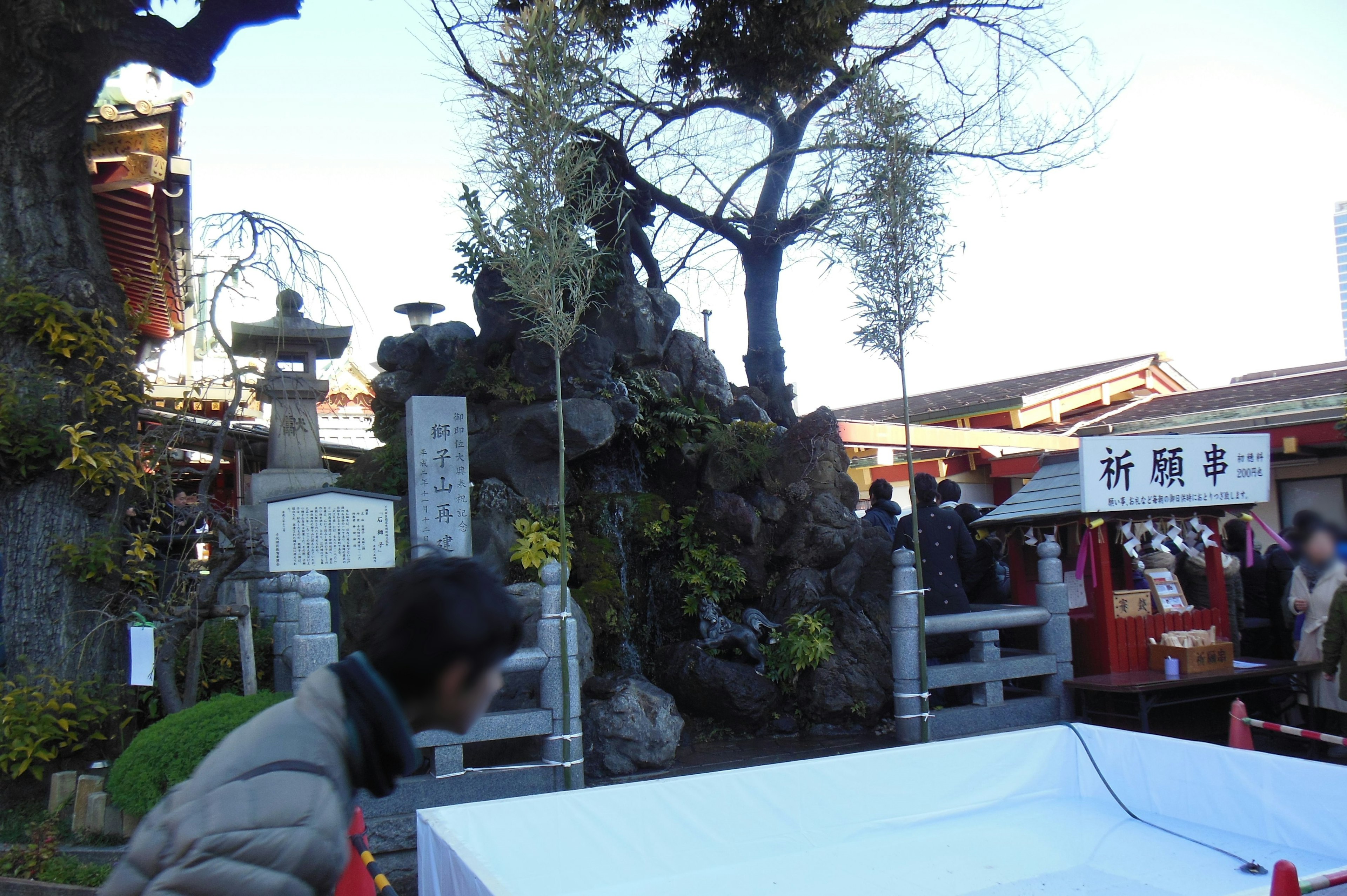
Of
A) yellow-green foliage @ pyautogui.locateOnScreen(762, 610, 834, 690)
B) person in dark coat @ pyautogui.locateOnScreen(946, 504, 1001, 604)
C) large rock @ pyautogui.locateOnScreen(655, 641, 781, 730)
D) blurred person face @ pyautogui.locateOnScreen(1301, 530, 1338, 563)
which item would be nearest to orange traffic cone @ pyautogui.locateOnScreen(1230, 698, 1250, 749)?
blurred person face @ pyautogui.locateOnScreen(1301, 530, 1338, 563)

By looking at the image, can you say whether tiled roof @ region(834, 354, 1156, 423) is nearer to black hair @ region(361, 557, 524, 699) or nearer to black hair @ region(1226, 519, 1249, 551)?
black hair @ region(1226, 519, 1249, 551)

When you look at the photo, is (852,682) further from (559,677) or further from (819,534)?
(559,677)

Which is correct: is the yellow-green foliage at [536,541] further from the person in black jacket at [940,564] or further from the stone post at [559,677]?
the person in black jacket at [940,564]

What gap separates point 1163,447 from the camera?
28.1 ft

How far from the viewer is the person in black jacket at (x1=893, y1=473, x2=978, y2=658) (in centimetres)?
912

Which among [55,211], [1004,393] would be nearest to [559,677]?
[55,211]

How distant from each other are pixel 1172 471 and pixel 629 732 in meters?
5.76

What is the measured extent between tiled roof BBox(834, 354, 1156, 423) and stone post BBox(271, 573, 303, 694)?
433 inches

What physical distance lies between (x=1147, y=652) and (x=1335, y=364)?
9.32 m

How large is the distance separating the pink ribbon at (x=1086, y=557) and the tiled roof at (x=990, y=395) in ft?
25.8

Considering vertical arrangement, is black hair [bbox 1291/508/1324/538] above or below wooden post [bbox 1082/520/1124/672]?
above

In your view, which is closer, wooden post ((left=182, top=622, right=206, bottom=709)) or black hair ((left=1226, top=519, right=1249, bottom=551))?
wooden post ((left=182, top=622, right=206, bottom=709))

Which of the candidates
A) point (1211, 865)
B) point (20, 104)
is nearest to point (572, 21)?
point (20, 104)

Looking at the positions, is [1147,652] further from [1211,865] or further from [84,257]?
[84,257]
